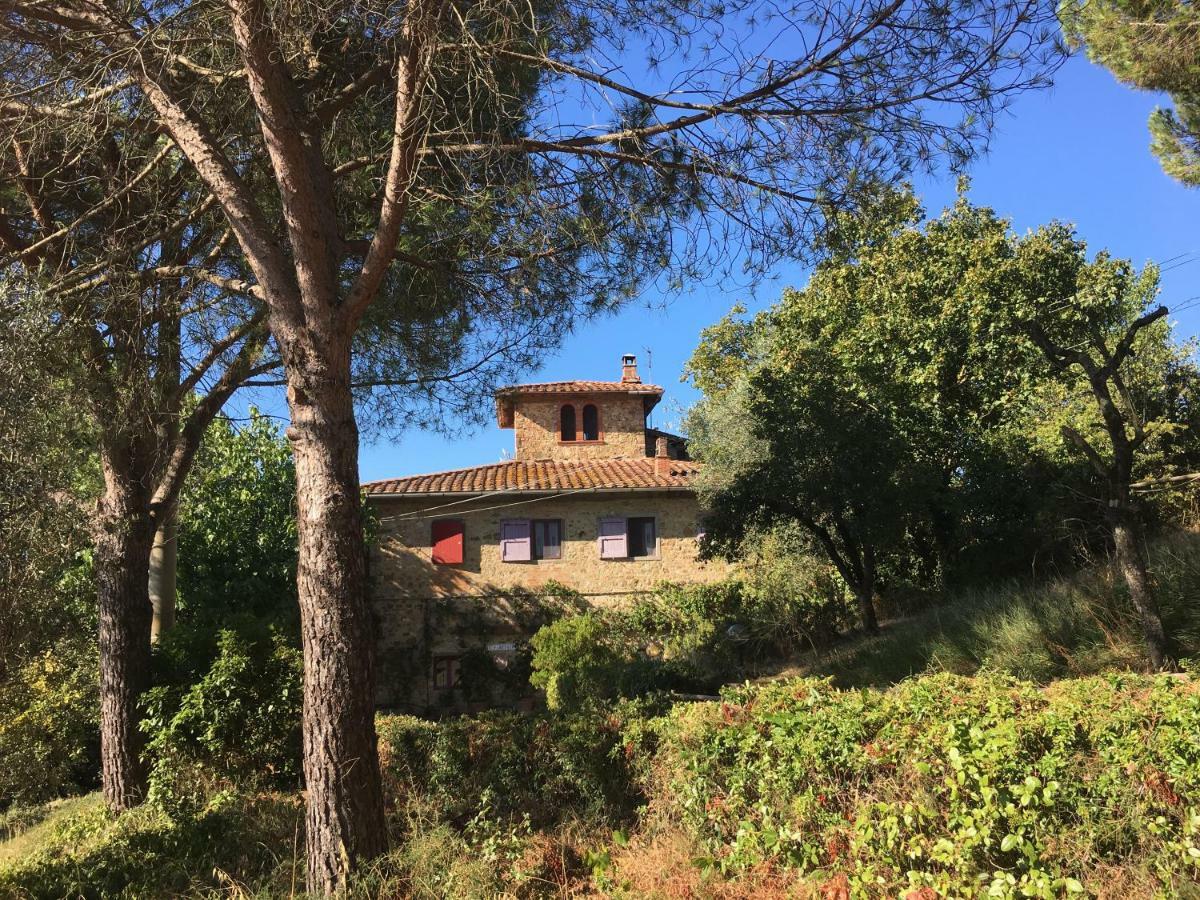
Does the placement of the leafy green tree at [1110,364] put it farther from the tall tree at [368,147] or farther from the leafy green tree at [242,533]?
the leafy green tree at [242,533]

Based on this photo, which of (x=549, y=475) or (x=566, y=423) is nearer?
(x=549, y=475)

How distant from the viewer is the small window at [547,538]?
834 inches

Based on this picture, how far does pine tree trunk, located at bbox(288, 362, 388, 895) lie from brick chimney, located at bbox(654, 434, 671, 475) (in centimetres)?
1706

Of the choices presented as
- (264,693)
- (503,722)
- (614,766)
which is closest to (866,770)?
(614,766)

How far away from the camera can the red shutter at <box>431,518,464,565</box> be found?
2092 cm

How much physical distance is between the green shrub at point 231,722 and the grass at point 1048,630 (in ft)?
18.9

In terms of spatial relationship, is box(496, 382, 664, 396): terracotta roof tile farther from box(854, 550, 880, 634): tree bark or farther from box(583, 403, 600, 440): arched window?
box(854, 550, 880, 634): tree bark

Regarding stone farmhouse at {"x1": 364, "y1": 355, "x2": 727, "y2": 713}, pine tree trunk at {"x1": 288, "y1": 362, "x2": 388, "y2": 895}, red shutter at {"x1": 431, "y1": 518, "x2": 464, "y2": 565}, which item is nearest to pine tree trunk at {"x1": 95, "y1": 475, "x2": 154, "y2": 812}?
pine tree trunk at {"x1": 288, "y1": 362, "x2": 388, "y2": 895}

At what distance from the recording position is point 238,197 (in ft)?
18.5

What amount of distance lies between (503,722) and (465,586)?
14.3 metres

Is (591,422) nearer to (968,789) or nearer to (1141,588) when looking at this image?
(1141,588)

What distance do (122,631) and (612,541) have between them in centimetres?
1423

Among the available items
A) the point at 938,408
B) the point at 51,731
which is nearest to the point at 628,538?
the point at 938,408

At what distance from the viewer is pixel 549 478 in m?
21.7
